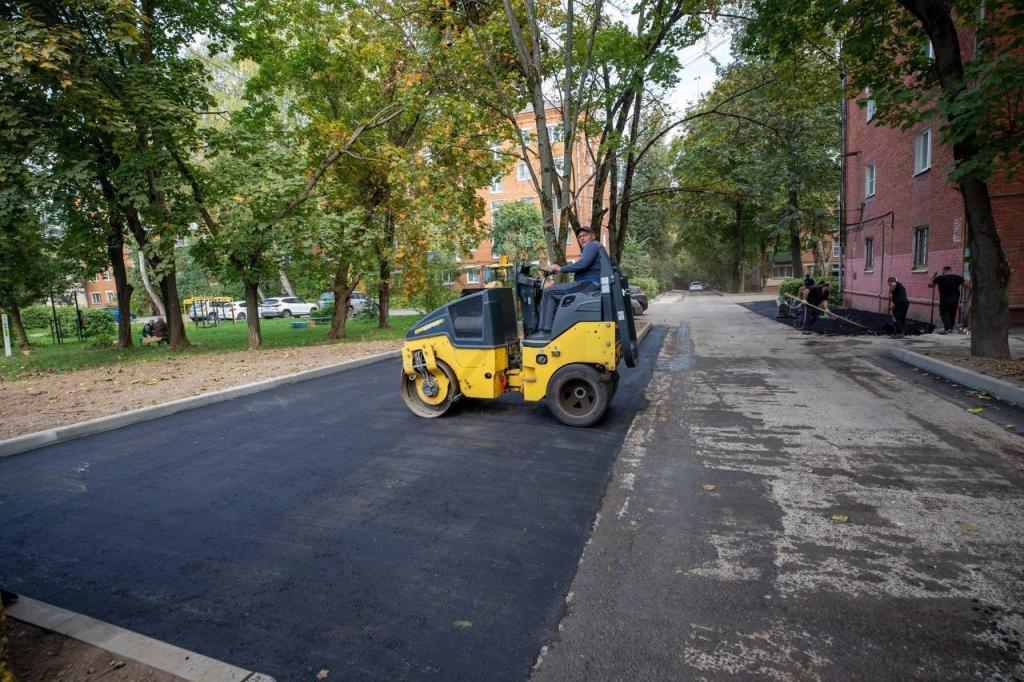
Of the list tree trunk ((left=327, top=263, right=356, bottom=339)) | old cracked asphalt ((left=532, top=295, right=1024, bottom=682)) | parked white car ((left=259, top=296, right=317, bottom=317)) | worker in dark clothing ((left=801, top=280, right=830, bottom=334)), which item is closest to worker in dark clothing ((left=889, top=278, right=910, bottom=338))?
worker in dark clothing ((left=801, top=280, right=830, bottom=334))

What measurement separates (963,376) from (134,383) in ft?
47.2

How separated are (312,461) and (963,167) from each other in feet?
34.5

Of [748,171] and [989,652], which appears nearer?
[989,652]

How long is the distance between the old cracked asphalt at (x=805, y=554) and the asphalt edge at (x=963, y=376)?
48.1 inches

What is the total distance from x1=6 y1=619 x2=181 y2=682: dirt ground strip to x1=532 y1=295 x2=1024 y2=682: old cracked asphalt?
1.89m

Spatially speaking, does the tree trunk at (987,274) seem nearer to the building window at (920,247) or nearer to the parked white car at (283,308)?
the building window at (920,247)

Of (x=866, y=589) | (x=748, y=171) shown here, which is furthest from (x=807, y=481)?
(x=748, y=171)

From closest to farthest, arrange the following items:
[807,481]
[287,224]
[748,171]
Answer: [807,481] → [287,224] → [748,171]

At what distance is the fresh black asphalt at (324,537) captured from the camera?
2713 mm

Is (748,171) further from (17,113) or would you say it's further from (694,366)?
(17,113)

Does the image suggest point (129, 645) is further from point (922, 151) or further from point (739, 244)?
point (739, 244)

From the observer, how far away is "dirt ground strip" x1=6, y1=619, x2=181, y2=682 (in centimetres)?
238

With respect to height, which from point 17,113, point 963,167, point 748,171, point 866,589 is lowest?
point 866,589

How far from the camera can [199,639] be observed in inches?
107
